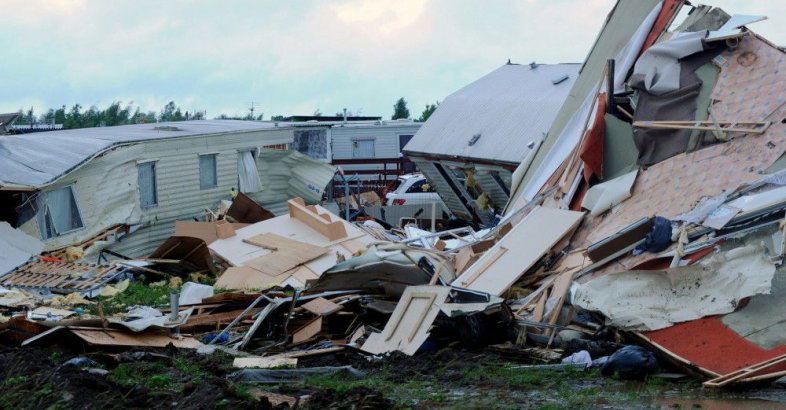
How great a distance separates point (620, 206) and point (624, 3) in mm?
6586

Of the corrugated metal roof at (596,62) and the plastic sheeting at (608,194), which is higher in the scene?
the corrugated metal roof at (596,62)

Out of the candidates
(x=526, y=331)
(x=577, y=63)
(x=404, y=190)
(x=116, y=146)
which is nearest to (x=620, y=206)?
(x=526, y=331)

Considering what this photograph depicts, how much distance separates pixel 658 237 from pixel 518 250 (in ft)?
7.75

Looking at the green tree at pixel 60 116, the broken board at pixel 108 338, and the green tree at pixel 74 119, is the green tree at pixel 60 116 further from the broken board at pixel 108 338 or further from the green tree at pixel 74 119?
the broken board at pixel 108 338

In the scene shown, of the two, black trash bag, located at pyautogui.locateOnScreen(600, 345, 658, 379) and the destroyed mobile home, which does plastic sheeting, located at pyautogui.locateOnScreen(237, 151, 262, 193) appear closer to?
the destroyed mobile home

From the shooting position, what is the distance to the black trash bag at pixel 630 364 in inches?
412

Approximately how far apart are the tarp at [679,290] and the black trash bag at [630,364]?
2.13 feet

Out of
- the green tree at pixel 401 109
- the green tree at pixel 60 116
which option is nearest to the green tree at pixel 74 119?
the green tree at pixel 60 116

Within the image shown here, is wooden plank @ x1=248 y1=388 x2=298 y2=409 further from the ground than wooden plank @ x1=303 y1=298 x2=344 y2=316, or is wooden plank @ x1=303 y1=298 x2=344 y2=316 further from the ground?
→ wooden plank @ x1=248 y1=388 x2=298 y2=409

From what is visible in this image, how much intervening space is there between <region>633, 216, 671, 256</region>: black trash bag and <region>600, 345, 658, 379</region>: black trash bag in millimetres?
1614

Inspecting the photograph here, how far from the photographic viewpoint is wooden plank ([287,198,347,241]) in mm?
20094

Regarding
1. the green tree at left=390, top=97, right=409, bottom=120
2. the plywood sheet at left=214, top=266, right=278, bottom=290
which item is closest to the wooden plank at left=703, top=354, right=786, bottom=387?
the plywood sheet at left=214, top=266, right=278, bottom=290

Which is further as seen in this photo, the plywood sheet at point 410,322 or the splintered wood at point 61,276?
the splintered wood at point 61,276

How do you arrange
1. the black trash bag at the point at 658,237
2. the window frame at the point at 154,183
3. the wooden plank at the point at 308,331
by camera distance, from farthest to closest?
the window frame at the point at 154,183
the wooden plank at the point at 308,331
the black trash bag at the point at 658,237
